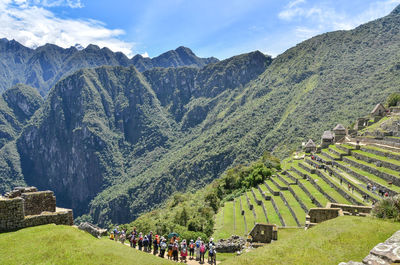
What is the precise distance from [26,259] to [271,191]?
1321 inches

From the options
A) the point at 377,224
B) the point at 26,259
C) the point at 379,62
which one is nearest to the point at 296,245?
the point at 377,224

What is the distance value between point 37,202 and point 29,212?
2.15 feet

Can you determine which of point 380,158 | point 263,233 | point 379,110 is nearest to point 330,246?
point 263,233

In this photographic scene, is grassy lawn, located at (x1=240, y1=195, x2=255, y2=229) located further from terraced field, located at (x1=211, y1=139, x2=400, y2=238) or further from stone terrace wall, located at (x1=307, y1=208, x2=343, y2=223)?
stone terrace wall, located at (x1=307, y1=208, x2=343, y2=223)

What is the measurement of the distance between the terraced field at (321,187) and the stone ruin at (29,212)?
66.6ft

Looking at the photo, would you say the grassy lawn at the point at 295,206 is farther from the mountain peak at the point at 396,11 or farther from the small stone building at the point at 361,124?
the mountain peak at the point at 396,11

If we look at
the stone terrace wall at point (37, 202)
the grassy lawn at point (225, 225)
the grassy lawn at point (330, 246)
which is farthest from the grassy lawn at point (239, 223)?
the stone terrace wall at point (37, 202)

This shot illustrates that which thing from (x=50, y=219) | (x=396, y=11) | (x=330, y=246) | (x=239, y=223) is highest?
(x=396, y=11)

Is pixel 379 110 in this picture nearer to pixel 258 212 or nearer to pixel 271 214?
pixel 258 212

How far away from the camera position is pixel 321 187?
30047 millimetres

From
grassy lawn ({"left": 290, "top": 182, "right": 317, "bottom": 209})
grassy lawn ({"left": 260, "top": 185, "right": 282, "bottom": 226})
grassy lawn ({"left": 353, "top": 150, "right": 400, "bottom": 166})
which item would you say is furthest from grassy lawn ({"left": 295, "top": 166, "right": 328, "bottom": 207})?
grassy lawn ({"left": 353, "top": 150, "right": 400, "bottom": 166})

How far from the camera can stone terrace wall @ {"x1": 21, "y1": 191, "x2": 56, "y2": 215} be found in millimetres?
14895

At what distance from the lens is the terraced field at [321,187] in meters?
26.0

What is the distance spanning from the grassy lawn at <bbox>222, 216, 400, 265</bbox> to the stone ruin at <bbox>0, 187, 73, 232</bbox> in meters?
8.42
